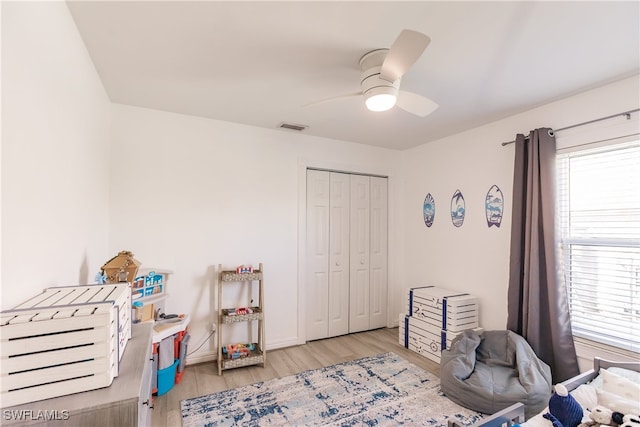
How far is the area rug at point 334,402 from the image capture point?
2.11 meters

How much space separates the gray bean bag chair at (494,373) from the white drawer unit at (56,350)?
2.37 meters

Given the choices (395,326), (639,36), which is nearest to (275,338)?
(395,326)

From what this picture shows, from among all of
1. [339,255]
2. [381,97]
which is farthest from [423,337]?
[381,97]

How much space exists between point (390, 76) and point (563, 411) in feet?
6.21

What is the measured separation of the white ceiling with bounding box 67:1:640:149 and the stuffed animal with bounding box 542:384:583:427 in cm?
187

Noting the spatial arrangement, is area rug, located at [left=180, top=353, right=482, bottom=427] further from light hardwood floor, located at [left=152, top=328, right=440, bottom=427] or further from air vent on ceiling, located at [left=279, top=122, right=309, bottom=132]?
air vent on ceiling, located at [left=279, top=122, right=309, bottom=132]

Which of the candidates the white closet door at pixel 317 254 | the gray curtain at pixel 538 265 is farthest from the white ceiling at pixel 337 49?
the white closet door at pixel 317 254

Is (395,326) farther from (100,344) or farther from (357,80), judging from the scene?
(100,344)

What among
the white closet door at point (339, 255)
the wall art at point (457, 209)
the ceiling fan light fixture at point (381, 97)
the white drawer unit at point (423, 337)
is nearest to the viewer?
the ceiling fan light fixture at point (381, 97)

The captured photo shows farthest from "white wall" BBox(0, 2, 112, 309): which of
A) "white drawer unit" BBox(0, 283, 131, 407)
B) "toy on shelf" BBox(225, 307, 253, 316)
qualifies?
"toy on shelf" BBox(225, 307, 253, 316)

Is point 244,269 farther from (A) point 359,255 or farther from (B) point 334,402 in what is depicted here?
(A) point 359,255

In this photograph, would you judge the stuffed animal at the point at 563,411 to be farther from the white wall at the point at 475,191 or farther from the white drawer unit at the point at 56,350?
the white drawer unit at the point at 56,350

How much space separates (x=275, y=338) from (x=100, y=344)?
2631 millimetres

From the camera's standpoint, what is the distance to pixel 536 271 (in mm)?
2410
